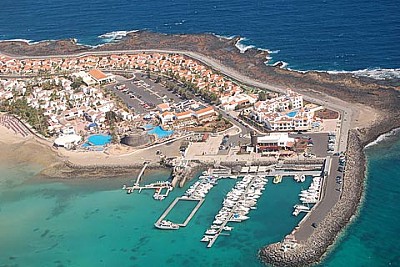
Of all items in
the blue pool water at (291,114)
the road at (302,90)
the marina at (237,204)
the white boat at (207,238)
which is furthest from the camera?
the blue pool water at (291,114)

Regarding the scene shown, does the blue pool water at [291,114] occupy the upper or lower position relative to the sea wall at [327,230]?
upper

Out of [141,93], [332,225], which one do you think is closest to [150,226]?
[332,225]

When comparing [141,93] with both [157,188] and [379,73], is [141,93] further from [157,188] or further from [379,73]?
[379,73]

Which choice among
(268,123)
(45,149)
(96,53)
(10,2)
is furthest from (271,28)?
(10,2)

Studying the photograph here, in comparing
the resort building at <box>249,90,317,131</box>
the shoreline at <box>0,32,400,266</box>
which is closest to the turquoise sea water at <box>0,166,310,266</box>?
the shoreline at <box>0,32,400,266</box>

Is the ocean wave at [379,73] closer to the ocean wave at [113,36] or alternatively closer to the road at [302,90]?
the road at [302,90]

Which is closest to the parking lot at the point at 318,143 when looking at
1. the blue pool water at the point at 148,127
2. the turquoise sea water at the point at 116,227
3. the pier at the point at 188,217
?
the turquoise sea water at the point at 116,227

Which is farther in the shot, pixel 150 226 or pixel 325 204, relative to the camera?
pixel 150 226
